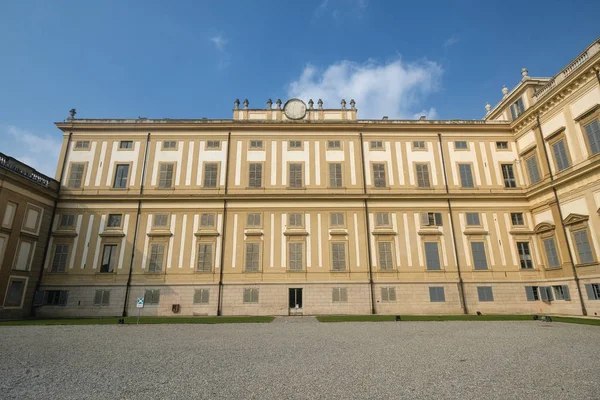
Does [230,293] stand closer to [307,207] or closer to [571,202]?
[307,207]

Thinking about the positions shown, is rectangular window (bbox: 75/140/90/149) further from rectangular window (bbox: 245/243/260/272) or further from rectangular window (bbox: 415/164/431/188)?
rectangular window (bbox: 415/164/431/188)

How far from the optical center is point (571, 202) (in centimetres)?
2462

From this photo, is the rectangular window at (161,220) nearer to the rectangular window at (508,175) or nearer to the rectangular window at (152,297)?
the rectangular window at (152,297)

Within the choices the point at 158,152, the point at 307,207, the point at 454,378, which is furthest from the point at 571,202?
the point at 158,152

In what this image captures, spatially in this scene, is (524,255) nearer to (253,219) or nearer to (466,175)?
(466,175)

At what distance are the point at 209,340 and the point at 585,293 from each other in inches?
1014

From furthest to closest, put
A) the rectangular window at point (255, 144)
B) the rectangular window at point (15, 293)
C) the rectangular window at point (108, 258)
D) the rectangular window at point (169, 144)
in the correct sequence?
the rectangular window at point (255, 144)
the rectangular window at point (169, 144)
the rectangular window at point (108, 258)
the rectangular window at point (15, 293)

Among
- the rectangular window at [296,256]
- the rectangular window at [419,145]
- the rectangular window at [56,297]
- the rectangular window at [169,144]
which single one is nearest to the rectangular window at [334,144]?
the rectangular window at [419,145]

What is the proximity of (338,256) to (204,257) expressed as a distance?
37.0 ft

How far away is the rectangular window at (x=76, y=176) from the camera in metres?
29.4

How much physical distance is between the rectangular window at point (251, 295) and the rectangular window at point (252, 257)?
1606mm

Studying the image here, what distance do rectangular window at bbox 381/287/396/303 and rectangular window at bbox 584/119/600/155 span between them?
17.3 m

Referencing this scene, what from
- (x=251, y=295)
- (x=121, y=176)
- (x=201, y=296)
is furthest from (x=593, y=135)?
(x=121, y=176)

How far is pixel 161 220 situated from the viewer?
28.5 meters
